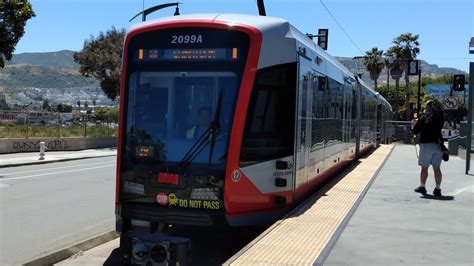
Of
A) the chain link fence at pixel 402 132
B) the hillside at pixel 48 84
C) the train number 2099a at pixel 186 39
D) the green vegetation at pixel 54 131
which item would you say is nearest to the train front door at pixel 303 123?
the train number 2099a at pixel 186 39

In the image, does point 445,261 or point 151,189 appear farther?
point 151,189

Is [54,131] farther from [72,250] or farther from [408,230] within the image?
[408,230]

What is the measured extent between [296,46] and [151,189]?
113 inches

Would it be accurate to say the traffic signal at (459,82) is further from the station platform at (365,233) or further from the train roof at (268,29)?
the train roof at (268,29)

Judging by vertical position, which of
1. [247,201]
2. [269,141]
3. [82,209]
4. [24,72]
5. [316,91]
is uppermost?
[24,72]

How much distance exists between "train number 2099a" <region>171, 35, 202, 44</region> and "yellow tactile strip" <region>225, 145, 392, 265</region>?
8.60ft

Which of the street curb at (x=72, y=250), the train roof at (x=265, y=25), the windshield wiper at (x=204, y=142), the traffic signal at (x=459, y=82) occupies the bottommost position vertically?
the street curb at (x=72, y=250)

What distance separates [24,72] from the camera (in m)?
183

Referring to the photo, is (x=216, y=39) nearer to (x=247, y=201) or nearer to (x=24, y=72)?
(x=247, y=201)

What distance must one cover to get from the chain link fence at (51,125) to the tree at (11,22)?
892 centimetres

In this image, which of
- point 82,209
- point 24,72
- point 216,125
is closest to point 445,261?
point 216,125

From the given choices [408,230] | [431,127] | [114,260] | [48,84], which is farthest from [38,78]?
[408,230]

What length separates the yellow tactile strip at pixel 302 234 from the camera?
555 centimetres

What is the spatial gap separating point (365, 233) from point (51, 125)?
28.5m
